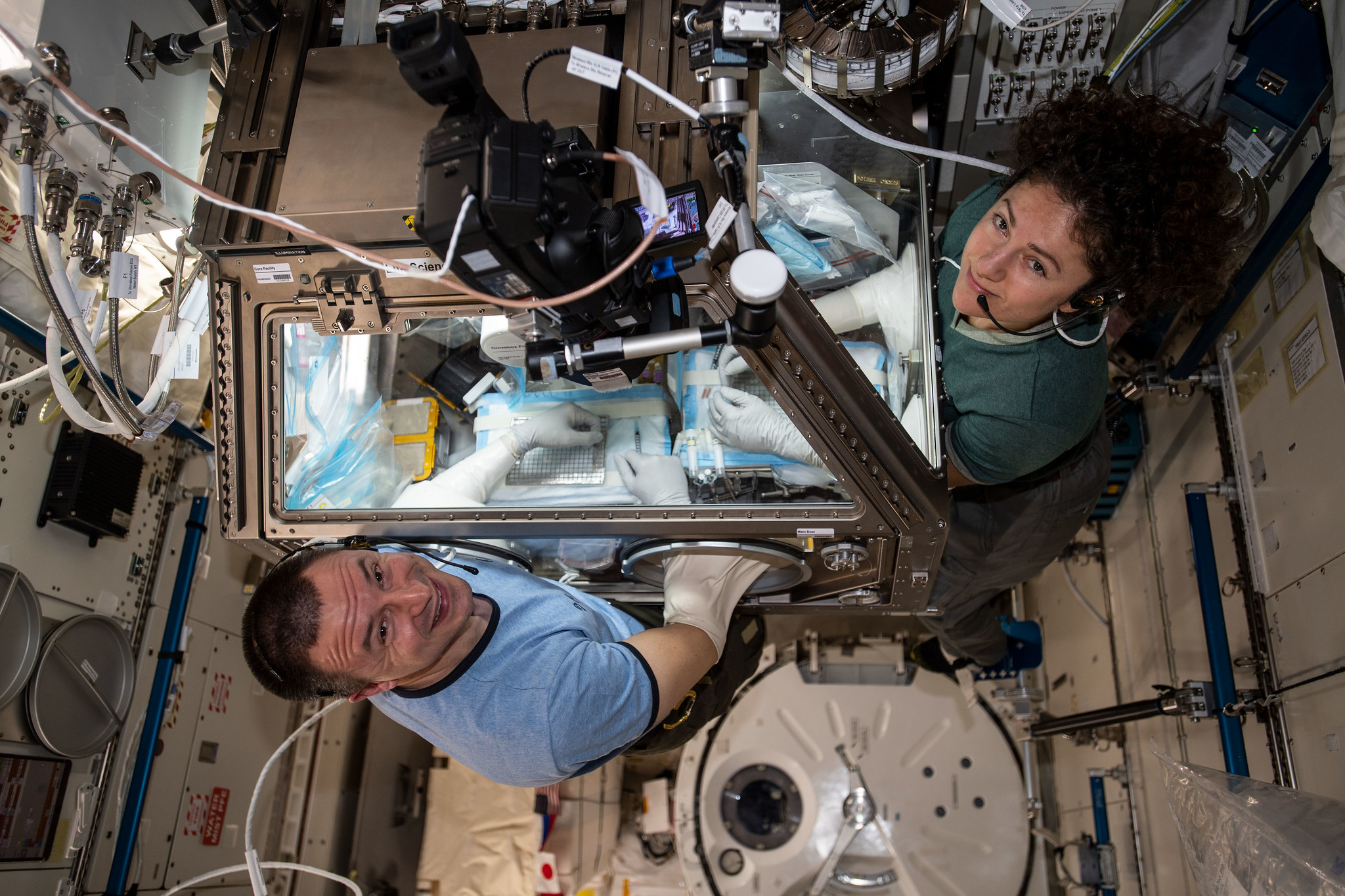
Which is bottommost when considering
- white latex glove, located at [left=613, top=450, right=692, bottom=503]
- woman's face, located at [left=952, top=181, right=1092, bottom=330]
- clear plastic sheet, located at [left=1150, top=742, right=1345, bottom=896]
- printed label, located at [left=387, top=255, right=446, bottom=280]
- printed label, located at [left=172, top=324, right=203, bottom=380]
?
clear plastic sheet, located at [left=1150, top=742, right=1345, bottom=896]

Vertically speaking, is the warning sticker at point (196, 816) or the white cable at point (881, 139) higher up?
the white cable at point (881, 139)

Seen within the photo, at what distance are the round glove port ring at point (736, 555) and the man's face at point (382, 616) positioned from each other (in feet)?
1.68

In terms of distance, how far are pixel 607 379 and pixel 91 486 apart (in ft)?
6.65

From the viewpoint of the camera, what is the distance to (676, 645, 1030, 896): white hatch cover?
3.50m

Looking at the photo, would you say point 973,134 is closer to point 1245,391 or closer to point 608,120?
point 1245,391

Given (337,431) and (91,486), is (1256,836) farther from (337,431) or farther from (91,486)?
(91,486)

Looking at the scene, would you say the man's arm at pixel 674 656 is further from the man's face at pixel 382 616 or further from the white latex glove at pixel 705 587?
the man's face at pixel 382 616

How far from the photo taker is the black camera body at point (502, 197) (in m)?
1.44

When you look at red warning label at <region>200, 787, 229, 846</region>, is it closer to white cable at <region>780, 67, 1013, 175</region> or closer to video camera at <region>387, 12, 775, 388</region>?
video camera at <region>387, 12, 775, 388</region>

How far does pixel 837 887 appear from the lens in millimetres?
3531

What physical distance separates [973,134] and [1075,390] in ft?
3.72

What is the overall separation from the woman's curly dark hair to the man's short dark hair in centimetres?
201

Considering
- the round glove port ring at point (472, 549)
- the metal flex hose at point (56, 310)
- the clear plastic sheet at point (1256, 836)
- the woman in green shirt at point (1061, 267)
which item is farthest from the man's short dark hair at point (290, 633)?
the clear plastic sheet at point (1256, 836)

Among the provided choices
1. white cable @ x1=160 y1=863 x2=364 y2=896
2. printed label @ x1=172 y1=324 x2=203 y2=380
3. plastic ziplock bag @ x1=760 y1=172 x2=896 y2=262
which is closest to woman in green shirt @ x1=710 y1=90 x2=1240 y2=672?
plastic ziplock bag @ x1=760 y1=172 x2=896 y2=262
